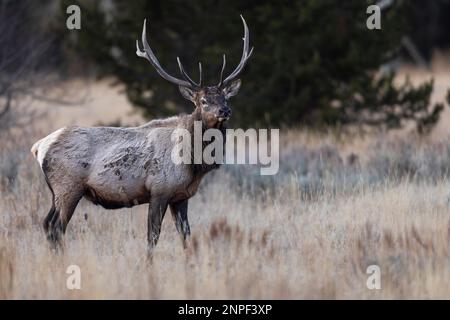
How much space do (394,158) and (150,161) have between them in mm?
4769

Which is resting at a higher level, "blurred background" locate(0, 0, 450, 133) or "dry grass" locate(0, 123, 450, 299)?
"blurred background" locate(0, 0, 450, 133)

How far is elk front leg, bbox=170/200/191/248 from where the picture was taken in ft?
25.1

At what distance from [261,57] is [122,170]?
8158mm

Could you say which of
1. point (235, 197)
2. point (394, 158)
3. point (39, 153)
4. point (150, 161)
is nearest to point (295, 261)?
point (150, 161)

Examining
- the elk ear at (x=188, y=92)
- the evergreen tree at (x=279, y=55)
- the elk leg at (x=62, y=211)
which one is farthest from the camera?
the evergreen tree at (x=279, y=55)

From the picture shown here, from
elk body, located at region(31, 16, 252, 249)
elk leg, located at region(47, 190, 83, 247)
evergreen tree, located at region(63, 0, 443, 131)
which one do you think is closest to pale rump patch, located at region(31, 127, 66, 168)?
elk body, located at region(31, 16, 252, 249)

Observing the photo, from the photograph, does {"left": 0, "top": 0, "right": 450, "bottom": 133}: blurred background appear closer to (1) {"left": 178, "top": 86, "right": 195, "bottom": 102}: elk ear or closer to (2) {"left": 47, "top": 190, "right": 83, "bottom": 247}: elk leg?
(1) {"left": 178, "top": 86, "right": 195, "bottom": 102}: elk ear

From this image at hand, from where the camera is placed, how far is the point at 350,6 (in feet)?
51.6

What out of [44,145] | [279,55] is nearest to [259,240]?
[44,145]

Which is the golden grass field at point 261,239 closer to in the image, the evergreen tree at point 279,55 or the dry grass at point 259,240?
the dry grass at point 259,240

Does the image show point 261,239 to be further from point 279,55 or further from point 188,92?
point 279,55

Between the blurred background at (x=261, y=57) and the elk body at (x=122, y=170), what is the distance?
23.4 feet

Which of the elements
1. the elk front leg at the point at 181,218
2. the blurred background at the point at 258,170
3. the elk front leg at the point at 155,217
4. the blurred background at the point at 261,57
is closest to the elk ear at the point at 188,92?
the elk front leg at the point at 181,218

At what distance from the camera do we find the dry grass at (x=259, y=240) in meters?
6.09
